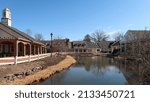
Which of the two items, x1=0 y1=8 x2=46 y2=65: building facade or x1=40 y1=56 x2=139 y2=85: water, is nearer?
x1=40 y1=56 x2=139 y2=85: water

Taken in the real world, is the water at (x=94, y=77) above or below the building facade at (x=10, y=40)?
below

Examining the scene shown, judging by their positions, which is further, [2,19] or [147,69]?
[2,19]

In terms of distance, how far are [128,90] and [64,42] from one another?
7890 cm

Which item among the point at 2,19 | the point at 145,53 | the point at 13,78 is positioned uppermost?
the point at 2,19

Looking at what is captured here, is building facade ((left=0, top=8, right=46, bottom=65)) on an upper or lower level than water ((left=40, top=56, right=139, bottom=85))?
upper

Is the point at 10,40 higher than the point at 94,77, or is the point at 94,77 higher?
the point at 10,40

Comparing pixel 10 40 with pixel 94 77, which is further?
pixel 10 40

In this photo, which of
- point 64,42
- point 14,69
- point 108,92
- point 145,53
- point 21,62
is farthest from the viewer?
point 64,42

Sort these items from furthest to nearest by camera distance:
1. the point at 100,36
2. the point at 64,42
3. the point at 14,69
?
the point at 100,36, the point at 64,42, the point at 14,69

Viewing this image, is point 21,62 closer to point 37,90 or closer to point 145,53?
point 145,53

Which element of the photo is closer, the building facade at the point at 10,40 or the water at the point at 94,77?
the water at the point at 94,77

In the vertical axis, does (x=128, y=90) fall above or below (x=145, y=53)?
below

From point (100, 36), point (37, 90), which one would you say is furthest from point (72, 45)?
point (37, 90)

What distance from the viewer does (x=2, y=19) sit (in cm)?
3262
